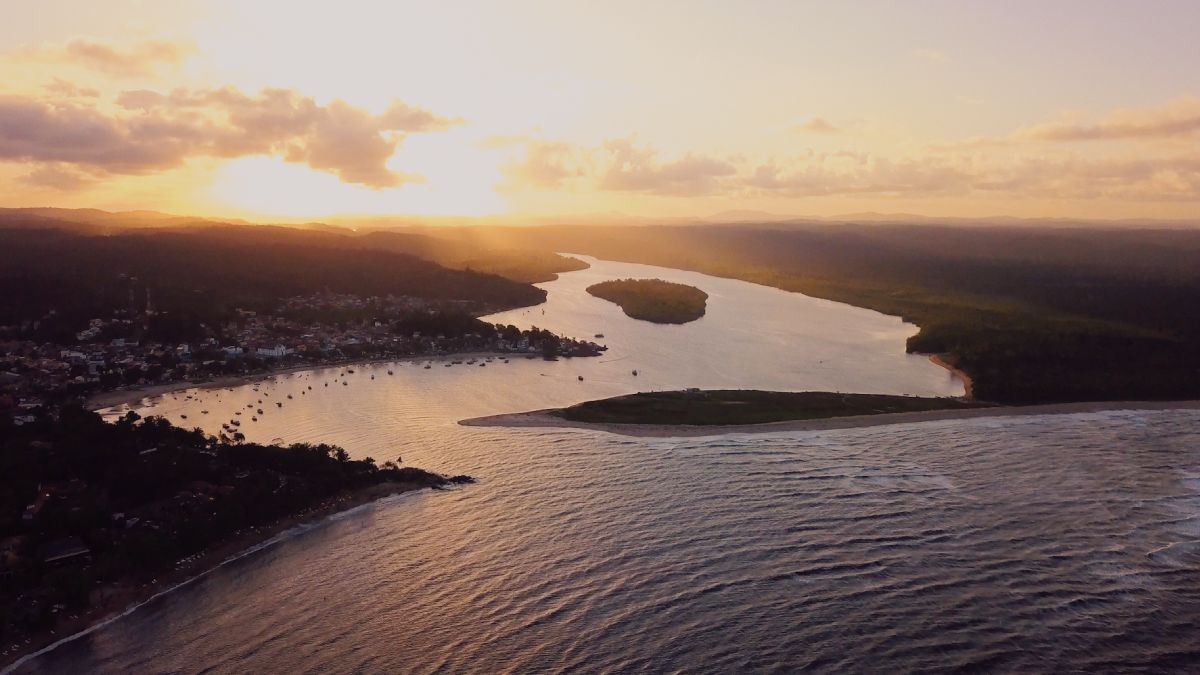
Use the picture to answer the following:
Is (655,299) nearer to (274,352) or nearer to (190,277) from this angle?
(274,352)

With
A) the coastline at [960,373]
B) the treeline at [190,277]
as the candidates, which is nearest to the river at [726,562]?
the coastline at [960,373]

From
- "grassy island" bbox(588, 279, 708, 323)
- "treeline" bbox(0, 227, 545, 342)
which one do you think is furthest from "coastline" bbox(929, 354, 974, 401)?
"treeline" bbox(0, 227, 545, 342)

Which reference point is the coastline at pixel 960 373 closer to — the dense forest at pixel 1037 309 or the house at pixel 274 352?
the dense forest at pixel 1037 309

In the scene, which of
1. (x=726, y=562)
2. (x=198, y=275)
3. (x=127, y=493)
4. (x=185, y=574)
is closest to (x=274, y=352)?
(x=198, y=275)

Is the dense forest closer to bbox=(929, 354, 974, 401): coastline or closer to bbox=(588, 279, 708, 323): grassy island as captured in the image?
bbox=(929, 354, 974, 401): coastline

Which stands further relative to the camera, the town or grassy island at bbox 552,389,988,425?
the town

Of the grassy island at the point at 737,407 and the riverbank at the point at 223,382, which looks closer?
the grassy island at the point at 737,407
